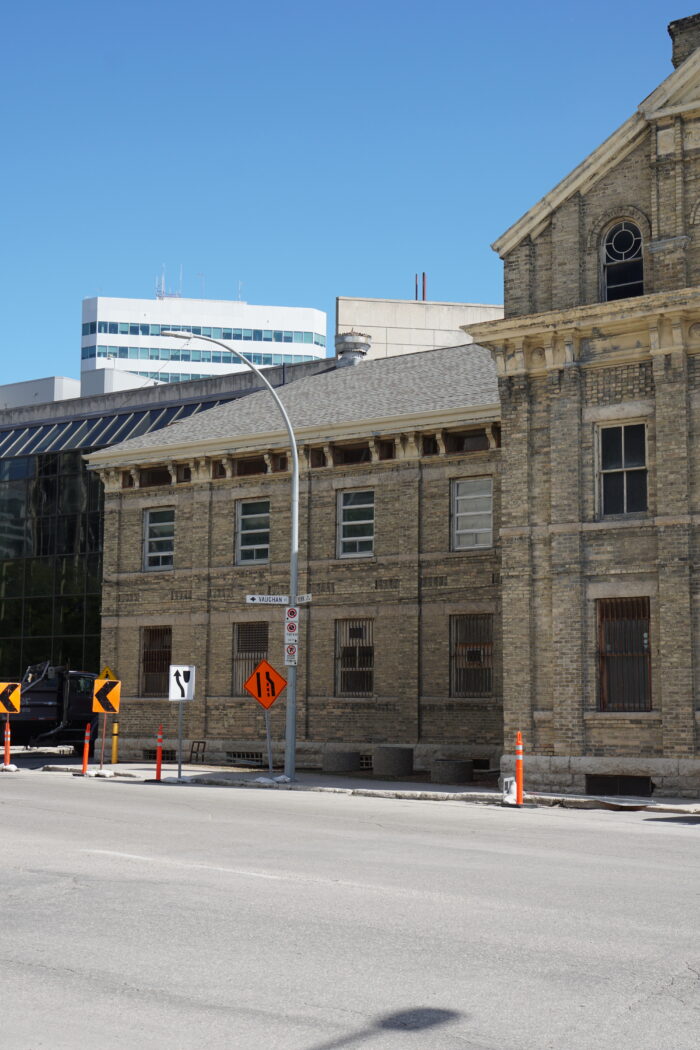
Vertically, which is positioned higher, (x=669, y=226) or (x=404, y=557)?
(x=669, y=226)

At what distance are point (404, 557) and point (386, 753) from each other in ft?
16.2

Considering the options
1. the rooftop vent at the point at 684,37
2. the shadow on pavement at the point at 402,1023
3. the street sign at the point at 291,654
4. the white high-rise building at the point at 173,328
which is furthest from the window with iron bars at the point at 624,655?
the white high-rise building at the point at 173,328

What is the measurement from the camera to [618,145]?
2347 cm

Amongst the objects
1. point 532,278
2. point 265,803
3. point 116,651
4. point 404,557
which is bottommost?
point 265,803

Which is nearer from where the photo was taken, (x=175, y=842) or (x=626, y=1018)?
(x=626, y=1018)

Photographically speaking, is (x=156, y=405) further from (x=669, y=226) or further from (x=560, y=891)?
(x=560, y=891)

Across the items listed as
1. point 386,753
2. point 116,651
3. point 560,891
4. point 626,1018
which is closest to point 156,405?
point 116,651

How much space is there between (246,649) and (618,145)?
15.4 meters

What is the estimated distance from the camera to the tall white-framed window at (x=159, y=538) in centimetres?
3397

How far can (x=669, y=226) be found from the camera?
Answer: 22.9 m

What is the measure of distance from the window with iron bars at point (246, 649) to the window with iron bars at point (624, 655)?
11158 millimetres

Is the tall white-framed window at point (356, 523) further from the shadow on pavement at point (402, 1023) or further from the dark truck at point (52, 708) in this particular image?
Answer: the shadow on pavement at point (402, 1023)

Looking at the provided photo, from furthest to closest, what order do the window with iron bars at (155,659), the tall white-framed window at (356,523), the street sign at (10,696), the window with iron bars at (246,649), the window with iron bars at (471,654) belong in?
the window with iron bars at (155,659)
the window with iron bars at (246,649)
the tall white-framed window at (356,523)
the window with iron bars at (471,654)
the street sign at (10,696)

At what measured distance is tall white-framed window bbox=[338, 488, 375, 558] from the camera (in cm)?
A: 3058
